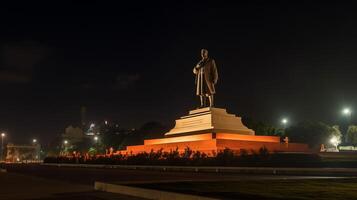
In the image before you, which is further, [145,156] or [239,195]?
[145,156]

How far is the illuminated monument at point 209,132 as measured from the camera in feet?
103

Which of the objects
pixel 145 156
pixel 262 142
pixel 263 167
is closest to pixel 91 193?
pixel 263 167

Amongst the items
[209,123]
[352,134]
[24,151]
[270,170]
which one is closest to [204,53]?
[209,123]

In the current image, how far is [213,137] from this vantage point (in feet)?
102

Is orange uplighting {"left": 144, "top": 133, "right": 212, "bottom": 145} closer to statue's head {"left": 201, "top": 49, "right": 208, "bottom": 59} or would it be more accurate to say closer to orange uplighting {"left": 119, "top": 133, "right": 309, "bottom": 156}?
orange uplighting {"left": 119, "top": 133, "right": 309, "bottom": 156}

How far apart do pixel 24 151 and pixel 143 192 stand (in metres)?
131

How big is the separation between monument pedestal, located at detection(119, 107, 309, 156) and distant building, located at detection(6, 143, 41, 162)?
91842mm

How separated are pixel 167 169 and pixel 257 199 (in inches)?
726

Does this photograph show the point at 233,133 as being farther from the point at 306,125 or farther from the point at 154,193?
the point at 306,125

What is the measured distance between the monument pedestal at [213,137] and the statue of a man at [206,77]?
1.46 meters

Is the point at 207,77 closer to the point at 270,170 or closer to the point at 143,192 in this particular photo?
the point at 270,170

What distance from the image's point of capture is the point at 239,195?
9.48 m

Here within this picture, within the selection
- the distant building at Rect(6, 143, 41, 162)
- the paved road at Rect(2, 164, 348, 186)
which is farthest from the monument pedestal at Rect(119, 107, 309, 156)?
the distant building at Rect(6, 143, 41, 162)

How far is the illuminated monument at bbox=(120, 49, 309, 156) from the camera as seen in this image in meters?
31.3
